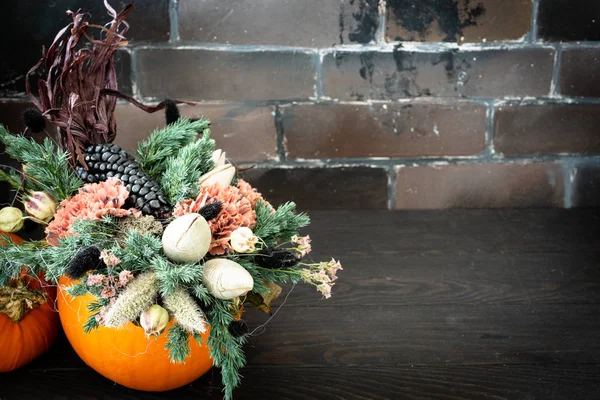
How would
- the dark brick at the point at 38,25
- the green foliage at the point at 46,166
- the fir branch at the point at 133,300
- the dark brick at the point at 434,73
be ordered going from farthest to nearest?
the dark brick at the point at 434,73 < the dark brick at the point at 38,25 < the green foliage at the point at 46,166 < the fir branch at the point at 133,300

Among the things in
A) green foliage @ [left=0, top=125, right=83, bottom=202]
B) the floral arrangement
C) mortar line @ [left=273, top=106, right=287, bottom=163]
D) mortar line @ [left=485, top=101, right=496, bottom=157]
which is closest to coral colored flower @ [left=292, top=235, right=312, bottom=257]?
the floral arrangement

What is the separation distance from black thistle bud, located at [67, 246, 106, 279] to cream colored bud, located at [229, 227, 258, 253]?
0.12 metres

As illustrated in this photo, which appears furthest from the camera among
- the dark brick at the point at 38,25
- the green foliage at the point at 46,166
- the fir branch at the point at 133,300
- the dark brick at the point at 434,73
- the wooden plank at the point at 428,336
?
the dark brick at the point at 434,73

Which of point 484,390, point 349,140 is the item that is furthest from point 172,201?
point 349,140

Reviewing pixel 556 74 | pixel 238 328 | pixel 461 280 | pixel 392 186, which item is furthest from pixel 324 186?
pixel 238 328

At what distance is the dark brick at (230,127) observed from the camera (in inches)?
46.0

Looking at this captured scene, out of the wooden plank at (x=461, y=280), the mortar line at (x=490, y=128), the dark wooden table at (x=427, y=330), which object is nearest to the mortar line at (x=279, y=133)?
the dark wooden table at (x=427, y=330)

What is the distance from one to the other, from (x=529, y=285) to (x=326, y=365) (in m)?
0.40

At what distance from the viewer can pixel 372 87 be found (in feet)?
3.94

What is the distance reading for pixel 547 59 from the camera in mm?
1197

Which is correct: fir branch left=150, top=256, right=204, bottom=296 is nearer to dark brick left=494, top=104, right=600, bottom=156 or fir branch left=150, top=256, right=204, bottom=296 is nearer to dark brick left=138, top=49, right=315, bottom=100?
dark brick left=138, top=49, right=315, bottom=100

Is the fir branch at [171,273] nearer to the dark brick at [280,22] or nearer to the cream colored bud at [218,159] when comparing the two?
the cream colored bud at [218,159]

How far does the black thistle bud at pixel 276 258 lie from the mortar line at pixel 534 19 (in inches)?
35.3

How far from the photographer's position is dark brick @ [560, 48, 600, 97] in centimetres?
120
